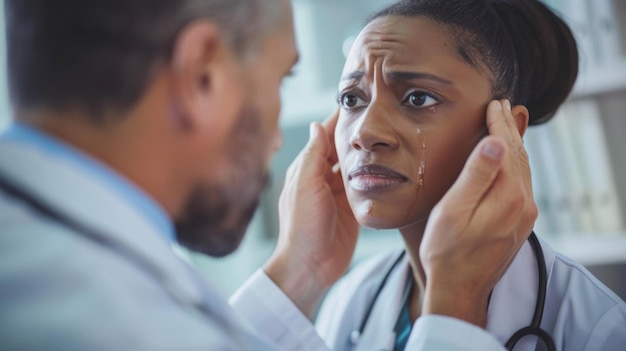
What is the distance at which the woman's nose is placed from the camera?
896 millimetres

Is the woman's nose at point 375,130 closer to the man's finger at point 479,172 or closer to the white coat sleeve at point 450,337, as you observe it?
the man's finger at point 479,172

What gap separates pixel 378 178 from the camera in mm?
900

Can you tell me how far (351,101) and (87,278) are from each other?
0.61 m

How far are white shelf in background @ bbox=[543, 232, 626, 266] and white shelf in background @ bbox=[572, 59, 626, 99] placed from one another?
1.19ft

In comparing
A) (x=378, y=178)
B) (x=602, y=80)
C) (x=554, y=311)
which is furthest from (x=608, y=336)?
(x=602, y=80)

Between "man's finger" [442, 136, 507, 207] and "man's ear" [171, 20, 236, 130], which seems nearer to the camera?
"man's ear" [171, 20, 236, 130]

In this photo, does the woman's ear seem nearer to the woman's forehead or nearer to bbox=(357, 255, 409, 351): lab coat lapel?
the woman's forehead

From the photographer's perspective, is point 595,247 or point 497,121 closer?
point 497,121

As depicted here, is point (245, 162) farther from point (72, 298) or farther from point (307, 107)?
point (307, 107)

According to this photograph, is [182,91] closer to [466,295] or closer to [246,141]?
[246,141]

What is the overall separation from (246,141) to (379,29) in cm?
43

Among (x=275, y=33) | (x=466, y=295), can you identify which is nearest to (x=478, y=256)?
(x=466, y=295)

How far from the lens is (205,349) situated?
502mm

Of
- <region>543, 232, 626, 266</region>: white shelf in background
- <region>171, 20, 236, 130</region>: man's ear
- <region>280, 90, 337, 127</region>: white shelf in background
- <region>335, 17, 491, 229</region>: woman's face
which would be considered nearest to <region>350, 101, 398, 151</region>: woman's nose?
<region>335, 17, 491, 229</region>: woman's face
